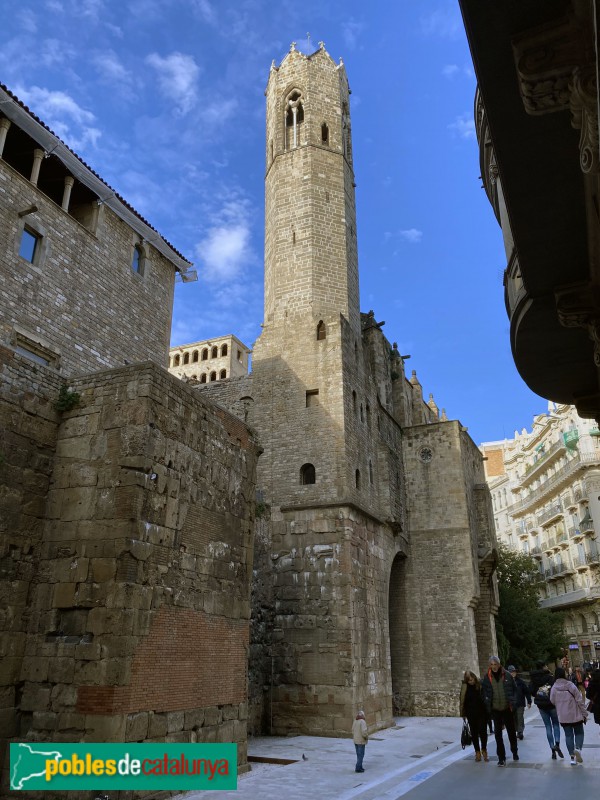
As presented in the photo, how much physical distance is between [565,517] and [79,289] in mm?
38402

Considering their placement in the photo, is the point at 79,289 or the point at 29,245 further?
the point at 79,289

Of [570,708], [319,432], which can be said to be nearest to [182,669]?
[570,708]

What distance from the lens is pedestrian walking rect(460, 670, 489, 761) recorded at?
10.1 meters

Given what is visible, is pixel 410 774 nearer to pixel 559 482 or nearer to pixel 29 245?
pixel 29 245

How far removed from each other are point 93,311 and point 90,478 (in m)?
7.68

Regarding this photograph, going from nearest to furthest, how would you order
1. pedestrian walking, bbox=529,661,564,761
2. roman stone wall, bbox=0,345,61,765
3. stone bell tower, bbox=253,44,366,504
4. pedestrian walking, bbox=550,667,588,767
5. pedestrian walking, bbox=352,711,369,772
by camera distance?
roman stone wall, bbox=0,345,61,765
pedestrian walking, bbox=550,667,588,767
pedestrian walking, bbox=529,661,564,761
pedestrian walking, bbox=352,711,369,772
stone bell tower, bbox=253,44,366,504

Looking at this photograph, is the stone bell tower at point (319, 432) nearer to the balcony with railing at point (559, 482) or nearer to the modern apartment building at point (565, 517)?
the modern apartment building at point (565, 517)

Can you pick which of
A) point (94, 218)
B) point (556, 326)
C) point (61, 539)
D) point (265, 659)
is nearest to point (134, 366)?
point (61, 539)

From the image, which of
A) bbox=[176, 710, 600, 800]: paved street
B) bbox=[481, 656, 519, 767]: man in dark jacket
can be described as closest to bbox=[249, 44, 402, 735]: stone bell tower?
bbox=[176, 710, 600, 800]: paved street

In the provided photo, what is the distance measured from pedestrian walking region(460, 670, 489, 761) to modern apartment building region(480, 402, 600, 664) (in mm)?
25318

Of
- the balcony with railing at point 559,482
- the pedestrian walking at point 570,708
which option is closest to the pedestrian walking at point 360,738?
the pedestrian walking at point 570,708

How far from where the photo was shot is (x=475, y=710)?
1014 cm

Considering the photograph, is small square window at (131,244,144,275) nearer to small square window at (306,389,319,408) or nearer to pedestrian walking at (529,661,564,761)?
small square window at (306,389,319,408)

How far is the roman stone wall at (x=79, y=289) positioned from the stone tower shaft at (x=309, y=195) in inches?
184
